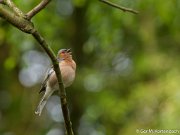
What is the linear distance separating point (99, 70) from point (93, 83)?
1.60 feet

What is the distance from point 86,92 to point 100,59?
918mm

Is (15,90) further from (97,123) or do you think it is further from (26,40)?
(26,40)

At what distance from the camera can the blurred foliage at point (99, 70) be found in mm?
8766

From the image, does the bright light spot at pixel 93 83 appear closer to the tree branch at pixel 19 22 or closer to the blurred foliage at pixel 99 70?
the blurred foliage at pixel 99 70

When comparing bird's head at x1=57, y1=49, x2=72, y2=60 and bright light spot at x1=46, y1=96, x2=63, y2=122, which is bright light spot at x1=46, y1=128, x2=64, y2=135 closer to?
bright light spot at x1=46, y1=96, x2=63, y2=122

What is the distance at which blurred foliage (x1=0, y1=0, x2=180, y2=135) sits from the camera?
877 cm

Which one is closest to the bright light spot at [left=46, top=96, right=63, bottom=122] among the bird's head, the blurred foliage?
the blurred foliage

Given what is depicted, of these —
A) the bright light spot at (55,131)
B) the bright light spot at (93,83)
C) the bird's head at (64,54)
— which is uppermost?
the bird's head at (64,54)

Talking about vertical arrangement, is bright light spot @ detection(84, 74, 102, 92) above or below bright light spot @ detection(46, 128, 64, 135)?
above

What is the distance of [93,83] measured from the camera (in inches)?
436

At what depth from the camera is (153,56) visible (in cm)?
979

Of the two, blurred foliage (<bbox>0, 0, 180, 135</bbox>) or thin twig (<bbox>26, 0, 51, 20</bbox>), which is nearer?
thin twig (<bbox>26, 0, 51, 20</bbox>)

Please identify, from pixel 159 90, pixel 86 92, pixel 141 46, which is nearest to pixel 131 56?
pixel 141 46

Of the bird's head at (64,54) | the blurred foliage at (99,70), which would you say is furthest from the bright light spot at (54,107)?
the bird's head at (64,54)
